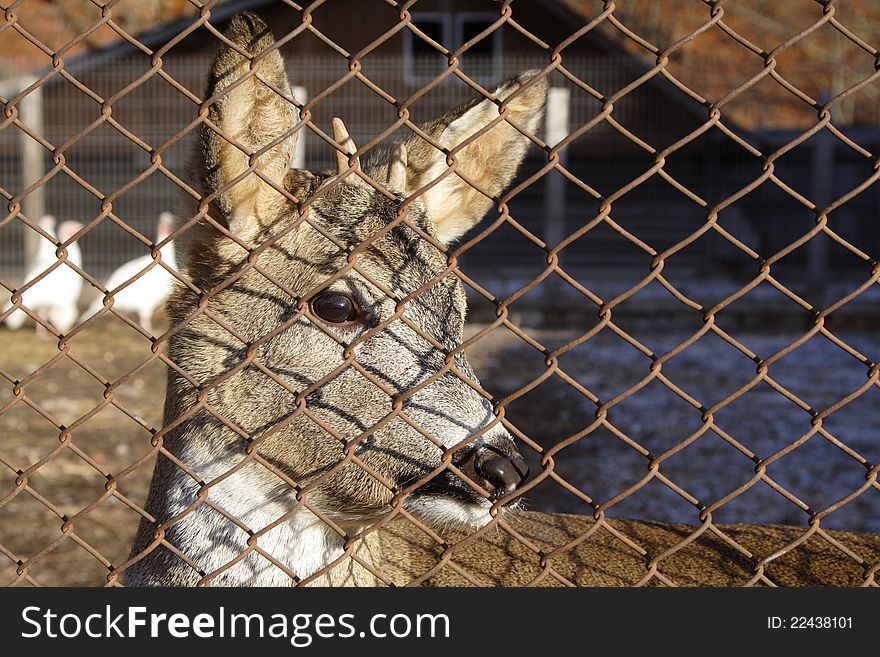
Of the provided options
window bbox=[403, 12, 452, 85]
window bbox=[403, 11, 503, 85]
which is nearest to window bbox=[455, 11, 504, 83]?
window bbox=[403, 11, 503, 85]

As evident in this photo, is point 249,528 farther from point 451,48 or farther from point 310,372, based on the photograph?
point 451,48

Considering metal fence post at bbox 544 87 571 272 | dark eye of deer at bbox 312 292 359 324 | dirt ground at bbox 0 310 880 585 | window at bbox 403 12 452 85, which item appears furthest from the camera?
window at bbox 403 12 452 85

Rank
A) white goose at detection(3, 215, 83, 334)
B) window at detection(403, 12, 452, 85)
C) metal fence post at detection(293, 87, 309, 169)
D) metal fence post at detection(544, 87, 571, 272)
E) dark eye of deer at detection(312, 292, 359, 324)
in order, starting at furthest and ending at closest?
window at detection(403, 12, 452, 85)
metal fence post at detection(544, 87, 571, 272)
white goose at detection(3, 215, 83, 334)
metal fence post at detection(293, 87, 309, 169)
dark eye of deer at detection(312, 292, 359, 324)

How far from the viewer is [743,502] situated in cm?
589

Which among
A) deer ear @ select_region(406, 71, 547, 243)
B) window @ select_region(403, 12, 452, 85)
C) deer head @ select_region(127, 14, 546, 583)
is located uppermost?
window @ select_region(403, 12, 452, 85)

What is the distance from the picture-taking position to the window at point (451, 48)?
16.3 metres

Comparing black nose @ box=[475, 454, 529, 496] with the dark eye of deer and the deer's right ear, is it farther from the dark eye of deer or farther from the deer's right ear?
the deer's right ear

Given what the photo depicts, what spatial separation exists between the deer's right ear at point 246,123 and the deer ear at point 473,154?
0.46 m

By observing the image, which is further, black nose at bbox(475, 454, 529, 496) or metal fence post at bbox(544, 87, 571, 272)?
metal fence post at bbox(544, 87, 571, 272)

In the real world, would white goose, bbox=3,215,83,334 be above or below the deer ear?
above

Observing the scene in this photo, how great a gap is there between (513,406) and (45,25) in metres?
21.5

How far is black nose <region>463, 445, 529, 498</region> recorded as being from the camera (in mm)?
2262

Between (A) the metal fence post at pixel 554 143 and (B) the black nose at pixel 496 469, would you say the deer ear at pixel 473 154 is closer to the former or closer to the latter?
(B) the black nose at pixel 496 469
